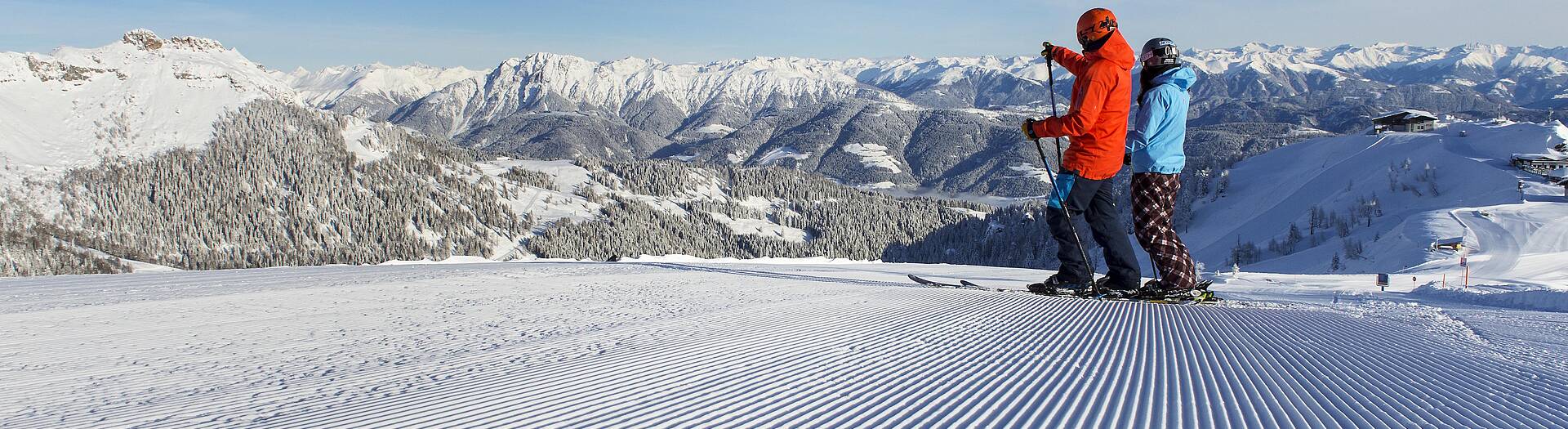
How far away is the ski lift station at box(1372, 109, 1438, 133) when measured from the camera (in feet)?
383

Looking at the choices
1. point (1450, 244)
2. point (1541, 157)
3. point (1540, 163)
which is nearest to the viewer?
point (1450, 244)

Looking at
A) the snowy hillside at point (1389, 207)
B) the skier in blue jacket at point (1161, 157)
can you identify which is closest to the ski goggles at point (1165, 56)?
the skier in blue jacket at point (1161, 157)

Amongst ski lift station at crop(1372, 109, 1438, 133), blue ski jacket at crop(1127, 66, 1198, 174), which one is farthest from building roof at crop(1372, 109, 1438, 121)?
blue ski jacket at crop(1127, 66, 1198, 174)

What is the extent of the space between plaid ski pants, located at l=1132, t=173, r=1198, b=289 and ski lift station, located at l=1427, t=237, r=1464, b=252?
55.3m

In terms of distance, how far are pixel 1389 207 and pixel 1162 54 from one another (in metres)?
89.6

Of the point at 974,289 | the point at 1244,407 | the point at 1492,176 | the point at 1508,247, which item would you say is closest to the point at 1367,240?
the point at 1508,247

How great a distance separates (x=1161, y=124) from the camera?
916 cm

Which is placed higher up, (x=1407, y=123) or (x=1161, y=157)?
(x=1407, y=123)

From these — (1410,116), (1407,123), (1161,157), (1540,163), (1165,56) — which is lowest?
(1161,157)

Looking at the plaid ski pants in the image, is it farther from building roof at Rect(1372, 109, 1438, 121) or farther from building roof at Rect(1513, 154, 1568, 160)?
building roof at Rect(1372, 109, 1438, 121)

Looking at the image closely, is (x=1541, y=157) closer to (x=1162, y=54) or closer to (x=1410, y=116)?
(x=1410, y=116)

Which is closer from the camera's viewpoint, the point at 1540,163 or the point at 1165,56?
the point at 1165,56

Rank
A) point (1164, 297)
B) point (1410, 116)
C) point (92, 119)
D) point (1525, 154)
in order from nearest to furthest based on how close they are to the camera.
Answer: point (1164, 297), point (1525, 154), point (1410, 116), point (92, 119)

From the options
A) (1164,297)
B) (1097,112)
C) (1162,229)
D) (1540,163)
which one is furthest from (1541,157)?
(1097,112)
